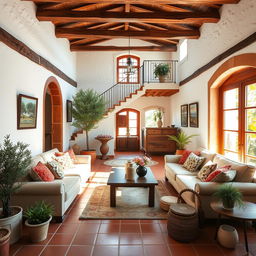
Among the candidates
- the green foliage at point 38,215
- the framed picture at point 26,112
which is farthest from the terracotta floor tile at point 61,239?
the framed picture at point 26,112

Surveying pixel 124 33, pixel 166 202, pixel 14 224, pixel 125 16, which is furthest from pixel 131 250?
pixel 124 33

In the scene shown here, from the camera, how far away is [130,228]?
2844 millimetres

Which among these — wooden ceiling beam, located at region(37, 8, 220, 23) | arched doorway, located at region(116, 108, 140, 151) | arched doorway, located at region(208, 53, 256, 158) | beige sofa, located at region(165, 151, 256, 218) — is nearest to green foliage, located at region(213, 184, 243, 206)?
beige sofa, located at region(165, 151, 256, 218)

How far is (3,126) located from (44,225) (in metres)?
1.82

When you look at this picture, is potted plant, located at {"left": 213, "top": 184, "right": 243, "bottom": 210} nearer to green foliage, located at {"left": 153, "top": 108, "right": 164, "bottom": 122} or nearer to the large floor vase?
the large floor vase

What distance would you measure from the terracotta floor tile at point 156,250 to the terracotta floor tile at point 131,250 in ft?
0.23

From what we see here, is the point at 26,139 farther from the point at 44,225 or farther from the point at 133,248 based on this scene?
the point at 133,248

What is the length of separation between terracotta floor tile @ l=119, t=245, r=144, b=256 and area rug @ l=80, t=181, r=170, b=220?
73cm

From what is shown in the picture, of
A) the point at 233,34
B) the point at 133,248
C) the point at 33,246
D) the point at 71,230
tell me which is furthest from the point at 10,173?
the point at 233,34

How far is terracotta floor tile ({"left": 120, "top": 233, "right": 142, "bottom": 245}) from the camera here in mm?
2520

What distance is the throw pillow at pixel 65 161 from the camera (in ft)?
14.2

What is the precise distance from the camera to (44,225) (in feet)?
8.22

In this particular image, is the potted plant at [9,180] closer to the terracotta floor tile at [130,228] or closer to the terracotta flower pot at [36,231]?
the terracotta flower pot at [36,231]

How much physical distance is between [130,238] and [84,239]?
24.2 inches
